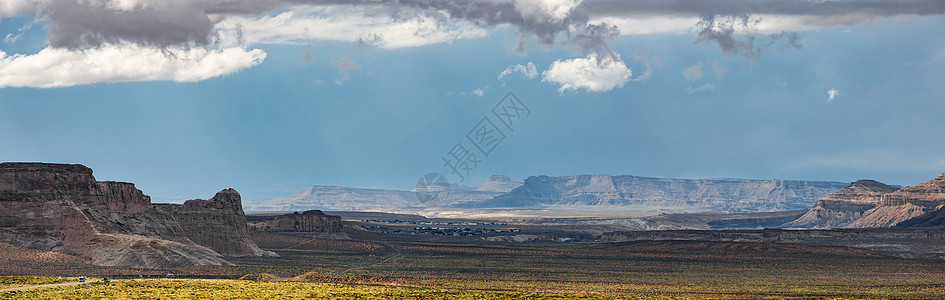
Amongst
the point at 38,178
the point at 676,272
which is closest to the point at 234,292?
the point at 38,178

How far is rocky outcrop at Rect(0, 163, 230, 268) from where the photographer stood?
127 meters

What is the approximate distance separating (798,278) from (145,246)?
8211 centimetres

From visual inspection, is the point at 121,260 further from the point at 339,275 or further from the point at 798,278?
the point at 798,278

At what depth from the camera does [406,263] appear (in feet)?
516

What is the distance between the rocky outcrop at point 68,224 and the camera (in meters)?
127

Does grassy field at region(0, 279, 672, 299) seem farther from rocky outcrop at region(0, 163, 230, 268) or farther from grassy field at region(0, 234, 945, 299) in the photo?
rocky outcrop at region(0, 163, 230, 268)

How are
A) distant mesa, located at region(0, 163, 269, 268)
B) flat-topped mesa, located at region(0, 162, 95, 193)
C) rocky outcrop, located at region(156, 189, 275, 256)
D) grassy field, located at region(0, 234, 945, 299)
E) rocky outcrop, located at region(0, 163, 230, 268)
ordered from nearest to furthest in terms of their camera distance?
grassy field, located at region(0, 234, 945, 299) < rocky outcrop, located at region(0, 163, 230, 268) < distant mesa, located at region(0, 163, 269, 268) < flat-topped mesa, located at region(0, 162, 95, 193) < rocky outcrop, located at region(156, 189, 275, 256)

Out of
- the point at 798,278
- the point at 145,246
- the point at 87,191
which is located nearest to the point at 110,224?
the point at 87,191

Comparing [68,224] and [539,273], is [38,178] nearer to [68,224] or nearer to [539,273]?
[68,224]

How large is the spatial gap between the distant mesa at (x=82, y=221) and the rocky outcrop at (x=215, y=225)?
25.6 feet

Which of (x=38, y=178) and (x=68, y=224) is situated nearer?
(x=68, y=224)

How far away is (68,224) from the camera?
130750mm

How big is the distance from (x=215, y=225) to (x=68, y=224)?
30921 mm

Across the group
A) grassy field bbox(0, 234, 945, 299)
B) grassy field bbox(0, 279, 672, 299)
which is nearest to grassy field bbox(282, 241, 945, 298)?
grassy field bbox(0, 234, 945, 299)
